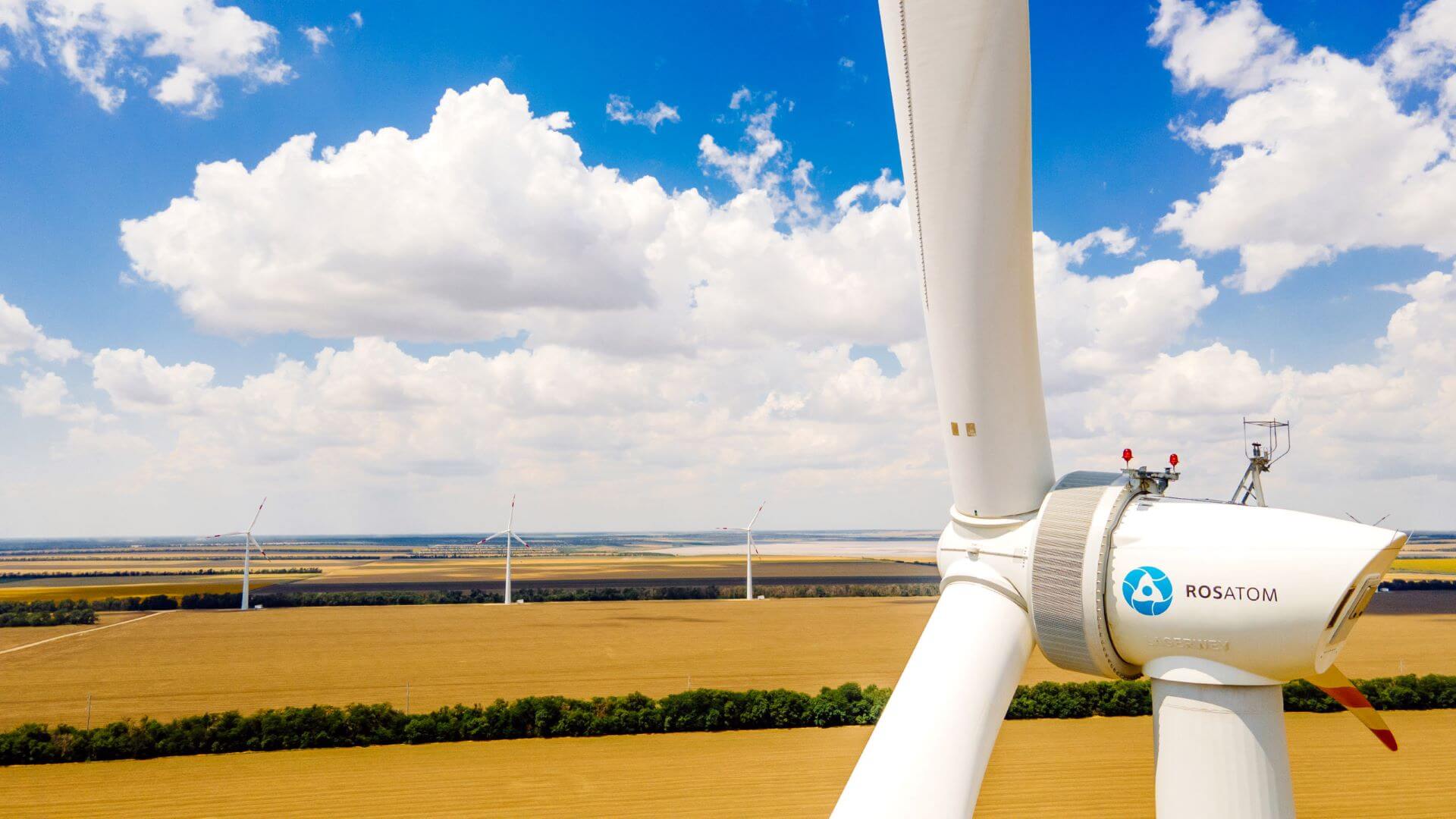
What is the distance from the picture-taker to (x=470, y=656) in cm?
5450

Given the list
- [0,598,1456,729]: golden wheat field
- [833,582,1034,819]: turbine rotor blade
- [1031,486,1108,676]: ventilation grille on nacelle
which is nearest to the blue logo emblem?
[1031,486,1108,676]: ventilation grille on nacelle

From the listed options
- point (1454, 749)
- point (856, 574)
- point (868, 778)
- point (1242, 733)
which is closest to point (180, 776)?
point (868, 778)

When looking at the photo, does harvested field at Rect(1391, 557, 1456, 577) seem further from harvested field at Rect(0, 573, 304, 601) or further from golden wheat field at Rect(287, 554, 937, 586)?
harvested field at Rect(0, 573, 304, 601)

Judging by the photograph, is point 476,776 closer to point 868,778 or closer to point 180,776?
point 180,776

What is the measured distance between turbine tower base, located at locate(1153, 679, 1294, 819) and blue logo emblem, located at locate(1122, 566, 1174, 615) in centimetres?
81

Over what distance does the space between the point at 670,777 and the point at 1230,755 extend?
2106 centimetres

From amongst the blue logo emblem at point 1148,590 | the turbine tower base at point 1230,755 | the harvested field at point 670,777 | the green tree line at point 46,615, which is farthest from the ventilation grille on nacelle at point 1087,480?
the green tree line at point 46,615

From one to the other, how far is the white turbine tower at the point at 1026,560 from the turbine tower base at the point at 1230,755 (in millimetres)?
16

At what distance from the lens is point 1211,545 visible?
24.5 ft

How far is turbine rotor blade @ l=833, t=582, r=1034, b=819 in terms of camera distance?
7.28 metres

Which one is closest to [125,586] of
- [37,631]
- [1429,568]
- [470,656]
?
[37,631]

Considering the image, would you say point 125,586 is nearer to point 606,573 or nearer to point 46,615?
point 46,615

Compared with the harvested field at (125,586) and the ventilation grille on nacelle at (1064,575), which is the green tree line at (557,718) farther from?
the harvested field at (125,586)

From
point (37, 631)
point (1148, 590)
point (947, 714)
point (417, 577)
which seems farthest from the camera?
point (417, 577)
